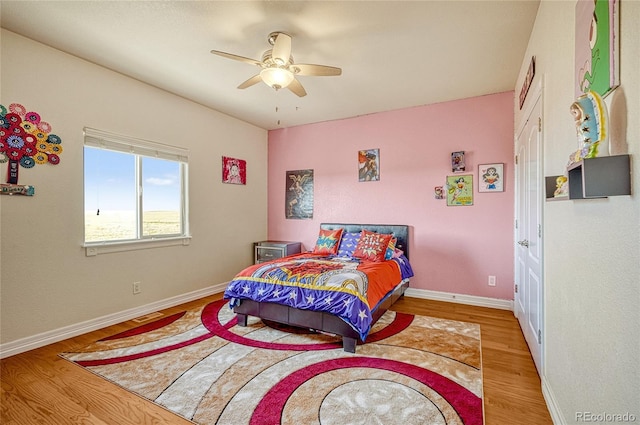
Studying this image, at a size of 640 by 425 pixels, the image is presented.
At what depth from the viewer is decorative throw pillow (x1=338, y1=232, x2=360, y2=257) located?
4.07 meters

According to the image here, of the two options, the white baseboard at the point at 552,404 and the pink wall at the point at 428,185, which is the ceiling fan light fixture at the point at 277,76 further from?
the white baseboard at the point at 552,404

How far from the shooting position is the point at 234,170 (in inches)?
188

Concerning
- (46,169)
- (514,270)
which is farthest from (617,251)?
(46,169)

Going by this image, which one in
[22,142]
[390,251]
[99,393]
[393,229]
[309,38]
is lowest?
[99,393]

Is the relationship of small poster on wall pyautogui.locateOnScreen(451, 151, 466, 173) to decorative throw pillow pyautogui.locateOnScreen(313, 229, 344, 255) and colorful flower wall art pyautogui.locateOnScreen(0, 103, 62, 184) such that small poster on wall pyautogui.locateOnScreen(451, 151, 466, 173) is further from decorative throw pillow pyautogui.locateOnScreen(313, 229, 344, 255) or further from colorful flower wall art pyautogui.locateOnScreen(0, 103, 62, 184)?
colorful flower wall art pyautogui.locateOnScreen(0, 103, 62, 184)

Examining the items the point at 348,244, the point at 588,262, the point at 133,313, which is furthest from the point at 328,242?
the point at 588,262

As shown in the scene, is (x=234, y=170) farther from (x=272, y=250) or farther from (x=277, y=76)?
(x=277, y=76)

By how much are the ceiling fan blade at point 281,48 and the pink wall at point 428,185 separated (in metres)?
2.43

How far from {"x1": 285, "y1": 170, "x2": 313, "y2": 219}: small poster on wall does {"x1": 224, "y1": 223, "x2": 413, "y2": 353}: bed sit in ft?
5.81

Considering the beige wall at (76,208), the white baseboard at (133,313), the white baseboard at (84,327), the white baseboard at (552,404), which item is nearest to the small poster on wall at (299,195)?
the beige wall at (76,208)

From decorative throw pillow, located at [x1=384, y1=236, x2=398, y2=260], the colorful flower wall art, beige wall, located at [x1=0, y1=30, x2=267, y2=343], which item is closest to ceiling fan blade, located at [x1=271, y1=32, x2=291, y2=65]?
beige wall, located at [x1=0, y1=30, x2=267, y2=343]

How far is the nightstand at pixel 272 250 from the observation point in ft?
15.7

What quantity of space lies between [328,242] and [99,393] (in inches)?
113

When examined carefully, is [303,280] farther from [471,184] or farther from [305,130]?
[305,130]
